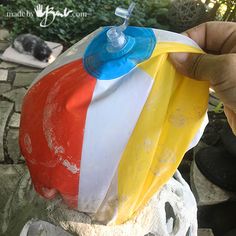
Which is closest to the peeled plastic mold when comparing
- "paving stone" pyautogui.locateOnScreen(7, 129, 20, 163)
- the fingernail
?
the fingernail

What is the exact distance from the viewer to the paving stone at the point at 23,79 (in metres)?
2.33

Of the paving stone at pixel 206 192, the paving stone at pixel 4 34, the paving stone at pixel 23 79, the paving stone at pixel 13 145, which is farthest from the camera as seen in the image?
the paving stone at pixel 4 34

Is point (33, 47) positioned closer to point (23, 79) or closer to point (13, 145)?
point (23, 79)

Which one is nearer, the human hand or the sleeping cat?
the human hand

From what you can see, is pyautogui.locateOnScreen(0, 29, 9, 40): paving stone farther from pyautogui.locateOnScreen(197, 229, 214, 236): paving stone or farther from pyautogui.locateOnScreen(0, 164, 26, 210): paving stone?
pyautogui.locateOnScreen(197, 229, 214, 236): paving stone

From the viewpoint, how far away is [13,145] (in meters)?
1.95

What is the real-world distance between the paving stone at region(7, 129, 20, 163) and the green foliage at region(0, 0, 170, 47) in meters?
1.07

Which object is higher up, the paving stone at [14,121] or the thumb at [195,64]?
the thumb at [195,64]

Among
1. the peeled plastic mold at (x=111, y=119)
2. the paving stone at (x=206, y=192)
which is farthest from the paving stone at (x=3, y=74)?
the peeled plastic mold at (x=111, y=119)

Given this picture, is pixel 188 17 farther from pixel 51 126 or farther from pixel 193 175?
pixel 51 126

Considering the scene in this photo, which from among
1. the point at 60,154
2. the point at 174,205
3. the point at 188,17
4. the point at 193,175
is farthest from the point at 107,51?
the point at 188,17

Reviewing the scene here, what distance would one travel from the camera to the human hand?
0.69m

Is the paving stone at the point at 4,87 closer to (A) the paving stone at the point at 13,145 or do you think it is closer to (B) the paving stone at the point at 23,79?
(B) the paving stone at the point at 23,79

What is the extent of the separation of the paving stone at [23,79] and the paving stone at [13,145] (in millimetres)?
428
